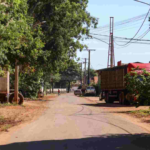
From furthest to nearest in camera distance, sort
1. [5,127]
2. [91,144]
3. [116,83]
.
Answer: [116,83] → [5,127] → [91,144]

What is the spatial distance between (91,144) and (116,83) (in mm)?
21958

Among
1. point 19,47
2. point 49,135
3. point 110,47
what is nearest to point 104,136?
point 49,135

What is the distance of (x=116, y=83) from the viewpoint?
31.7 m

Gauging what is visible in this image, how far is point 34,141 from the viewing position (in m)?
10.6

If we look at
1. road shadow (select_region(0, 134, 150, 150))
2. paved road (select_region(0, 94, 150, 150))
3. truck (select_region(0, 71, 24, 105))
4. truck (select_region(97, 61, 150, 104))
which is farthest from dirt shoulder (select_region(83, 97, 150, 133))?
truck (select_region(0, 71, 24, 105))

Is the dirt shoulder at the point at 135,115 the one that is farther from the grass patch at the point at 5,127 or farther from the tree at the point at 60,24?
the tree at the point at 60,24

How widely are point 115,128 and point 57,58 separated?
870 inches

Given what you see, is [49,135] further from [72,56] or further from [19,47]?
[72,56]

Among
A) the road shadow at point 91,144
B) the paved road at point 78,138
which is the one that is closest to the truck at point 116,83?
the paved road at point 78,138

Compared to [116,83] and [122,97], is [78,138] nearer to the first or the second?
[122,97]

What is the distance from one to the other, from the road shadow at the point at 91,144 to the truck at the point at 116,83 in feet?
55.8

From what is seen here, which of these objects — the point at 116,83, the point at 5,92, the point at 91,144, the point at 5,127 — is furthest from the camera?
the point at 116,83

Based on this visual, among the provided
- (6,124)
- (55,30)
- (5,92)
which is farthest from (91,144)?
(55,30)

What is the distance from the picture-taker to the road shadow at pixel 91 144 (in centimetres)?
951
